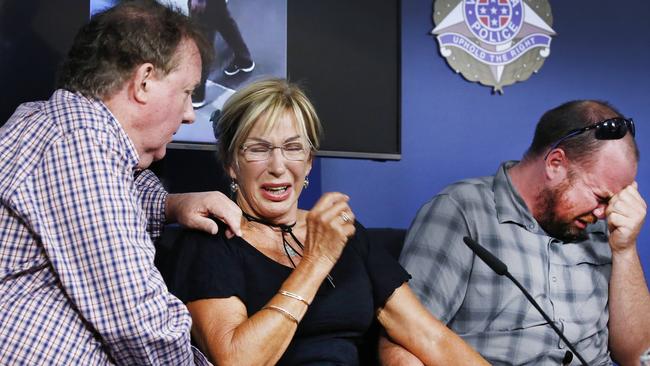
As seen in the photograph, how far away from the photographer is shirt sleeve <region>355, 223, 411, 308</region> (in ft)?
6.00

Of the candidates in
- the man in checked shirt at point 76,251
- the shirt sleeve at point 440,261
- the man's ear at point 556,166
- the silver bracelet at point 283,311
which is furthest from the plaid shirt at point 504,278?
the man in checked shirt at point 76,251

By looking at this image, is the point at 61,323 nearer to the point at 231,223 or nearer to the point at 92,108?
the point at 92,108

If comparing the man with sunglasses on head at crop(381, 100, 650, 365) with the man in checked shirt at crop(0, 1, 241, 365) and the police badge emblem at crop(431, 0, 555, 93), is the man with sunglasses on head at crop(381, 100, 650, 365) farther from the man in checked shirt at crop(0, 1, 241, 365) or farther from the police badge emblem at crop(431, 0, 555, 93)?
the man in checked shirt at crop(0, 1, 241, 365)

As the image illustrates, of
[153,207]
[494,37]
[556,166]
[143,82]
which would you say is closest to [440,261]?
[556,166]

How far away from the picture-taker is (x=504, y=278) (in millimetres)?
2008

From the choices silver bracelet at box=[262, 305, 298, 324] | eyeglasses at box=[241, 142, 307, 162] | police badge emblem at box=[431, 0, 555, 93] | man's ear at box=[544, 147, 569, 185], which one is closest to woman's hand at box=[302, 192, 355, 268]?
silver bracelet at box=[262, 305, 298, 324]

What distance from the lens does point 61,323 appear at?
1.26m

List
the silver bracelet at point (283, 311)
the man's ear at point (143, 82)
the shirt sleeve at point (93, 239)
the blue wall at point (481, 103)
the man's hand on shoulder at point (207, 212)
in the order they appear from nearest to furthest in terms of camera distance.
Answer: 1. the shirt sleeve at point (93, 239)
2. the man's ear at point (143, 82)
3. the silver bracelet at point (283, 311)
4. the man's hand on shoulder at point (207, 212)
5. the blue wall at point (481, 103)

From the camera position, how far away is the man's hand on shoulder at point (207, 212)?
1.65m

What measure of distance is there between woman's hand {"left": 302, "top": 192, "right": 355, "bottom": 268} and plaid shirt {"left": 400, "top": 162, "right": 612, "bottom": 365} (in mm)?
436

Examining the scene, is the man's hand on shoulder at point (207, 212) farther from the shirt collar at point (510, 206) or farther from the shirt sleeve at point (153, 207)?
the shirt collar at point (510, 206)

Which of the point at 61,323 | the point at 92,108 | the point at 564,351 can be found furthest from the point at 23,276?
the point at 564,351

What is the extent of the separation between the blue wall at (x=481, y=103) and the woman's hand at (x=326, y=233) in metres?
0.94

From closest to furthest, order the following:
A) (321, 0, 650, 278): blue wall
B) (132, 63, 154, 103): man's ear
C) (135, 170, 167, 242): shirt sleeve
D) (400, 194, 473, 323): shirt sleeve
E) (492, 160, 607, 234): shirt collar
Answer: (132, 63, 154, 103): man's ear → (135, 170, 167, 242): shirt sleeve → (400, 194, 473, 323): shirt sleeve → (492, 160, 607, 234): shirt collar → (321, 0, 650, 278): blue wall
